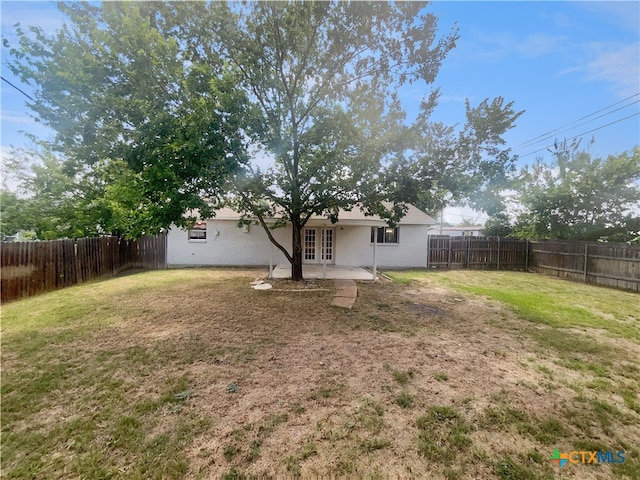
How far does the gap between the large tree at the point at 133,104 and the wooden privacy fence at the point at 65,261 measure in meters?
3.46

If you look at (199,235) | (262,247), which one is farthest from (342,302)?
(199,235)

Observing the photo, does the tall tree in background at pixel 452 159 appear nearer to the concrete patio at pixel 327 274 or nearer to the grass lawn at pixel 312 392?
the grass lawn at pixel 312 392

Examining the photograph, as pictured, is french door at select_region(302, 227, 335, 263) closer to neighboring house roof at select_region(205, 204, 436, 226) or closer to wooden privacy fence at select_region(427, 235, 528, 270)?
neighboring house roof at select_region(205, 204, 436, 226)

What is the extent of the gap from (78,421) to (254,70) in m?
7.87

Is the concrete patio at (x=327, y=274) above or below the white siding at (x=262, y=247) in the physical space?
below

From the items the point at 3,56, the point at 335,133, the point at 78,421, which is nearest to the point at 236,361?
the point at 78,421

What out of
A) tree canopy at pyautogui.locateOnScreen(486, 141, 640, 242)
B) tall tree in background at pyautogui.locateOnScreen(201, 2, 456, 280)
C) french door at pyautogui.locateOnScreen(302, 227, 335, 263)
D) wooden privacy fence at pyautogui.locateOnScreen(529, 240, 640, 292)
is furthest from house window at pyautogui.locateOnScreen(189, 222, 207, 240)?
wooden privacy fence at pyautogui.locateOnScreen(529, 240, 640, 292)

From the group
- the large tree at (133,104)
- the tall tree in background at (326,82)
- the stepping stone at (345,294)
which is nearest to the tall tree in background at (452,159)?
the tall tree in background at (326,82)

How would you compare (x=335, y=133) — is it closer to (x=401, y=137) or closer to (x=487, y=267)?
(x=401, y=137)

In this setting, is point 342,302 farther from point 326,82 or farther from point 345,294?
point 326,82

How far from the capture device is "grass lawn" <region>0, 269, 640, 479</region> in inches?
88.8

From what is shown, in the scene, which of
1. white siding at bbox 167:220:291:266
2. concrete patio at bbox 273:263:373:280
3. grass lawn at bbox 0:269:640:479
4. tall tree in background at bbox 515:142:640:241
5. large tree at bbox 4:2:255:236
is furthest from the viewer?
white siding at bbox 167:220:291:266

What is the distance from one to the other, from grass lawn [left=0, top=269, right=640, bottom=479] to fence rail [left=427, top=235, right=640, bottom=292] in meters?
5.36

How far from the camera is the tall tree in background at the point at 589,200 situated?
11.5 m
